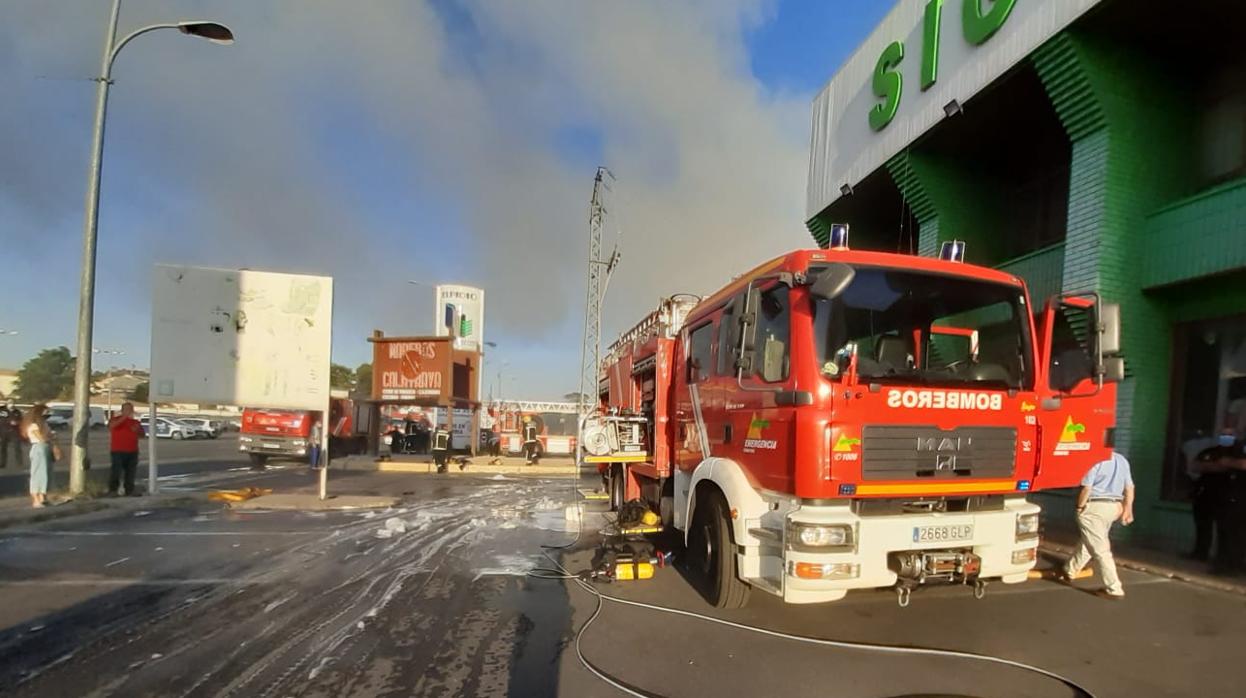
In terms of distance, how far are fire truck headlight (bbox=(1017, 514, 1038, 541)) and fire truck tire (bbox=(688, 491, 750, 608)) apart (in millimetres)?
2088

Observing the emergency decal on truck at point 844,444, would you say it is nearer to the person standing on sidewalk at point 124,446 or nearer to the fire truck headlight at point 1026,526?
the fire truck headlight at point 1026,526

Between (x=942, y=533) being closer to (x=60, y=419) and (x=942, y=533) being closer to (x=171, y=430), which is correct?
(x=171, y=430)

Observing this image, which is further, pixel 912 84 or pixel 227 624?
pixel 912 84

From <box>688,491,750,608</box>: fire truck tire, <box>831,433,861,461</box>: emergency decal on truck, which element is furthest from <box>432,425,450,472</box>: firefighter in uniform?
<box>831,433,861,461</box>: emergency decal on truck

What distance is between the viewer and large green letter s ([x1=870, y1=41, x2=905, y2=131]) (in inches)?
456

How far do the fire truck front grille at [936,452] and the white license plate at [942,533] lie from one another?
0.36 metres

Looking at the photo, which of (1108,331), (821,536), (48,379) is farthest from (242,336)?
(48,379)

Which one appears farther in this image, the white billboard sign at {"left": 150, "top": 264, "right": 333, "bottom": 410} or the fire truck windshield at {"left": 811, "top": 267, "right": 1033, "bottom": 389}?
the white billboard sign at {"left": 150, "top": 264, "right": 333, "bottom": 410}

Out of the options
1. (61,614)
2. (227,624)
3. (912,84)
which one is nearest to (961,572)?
(227,624)

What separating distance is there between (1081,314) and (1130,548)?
2803 millimetres

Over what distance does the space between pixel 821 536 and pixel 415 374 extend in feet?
73.8

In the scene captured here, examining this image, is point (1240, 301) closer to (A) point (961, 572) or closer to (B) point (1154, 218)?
(B) point (1154, 218)

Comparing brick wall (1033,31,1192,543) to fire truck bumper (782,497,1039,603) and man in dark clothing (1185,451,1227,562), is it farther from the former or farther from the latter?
fire truck bumper (782,497,1039,603)

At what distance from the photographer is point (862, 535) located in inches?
176
